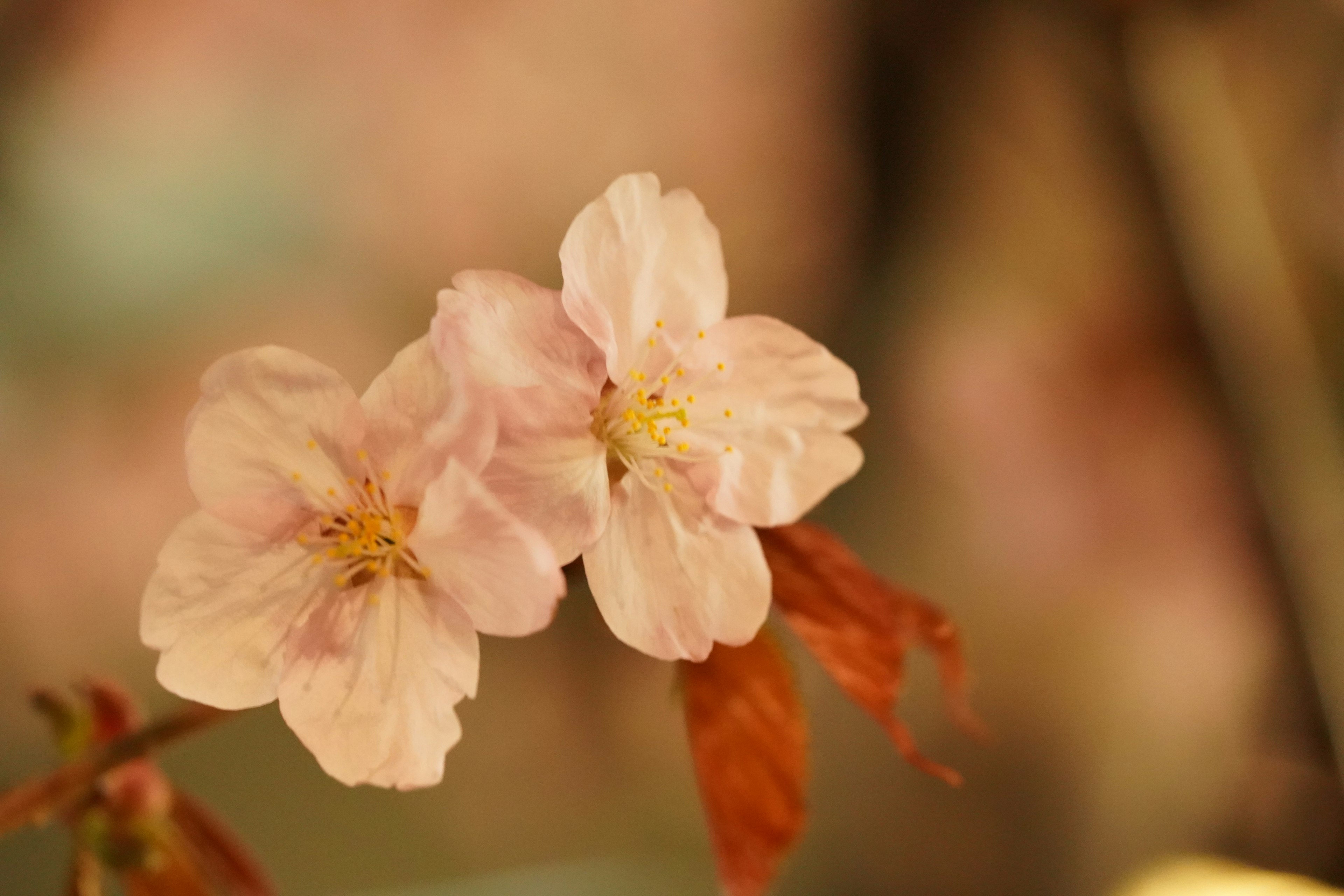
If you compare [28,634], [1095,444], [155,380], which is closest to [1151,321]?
[1095,444]

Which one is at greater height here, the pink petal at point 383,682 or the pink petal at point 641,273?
the pink petal at point 641,273

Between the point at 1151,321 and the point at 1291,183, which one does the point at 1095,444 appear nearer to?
the point at 1151,321

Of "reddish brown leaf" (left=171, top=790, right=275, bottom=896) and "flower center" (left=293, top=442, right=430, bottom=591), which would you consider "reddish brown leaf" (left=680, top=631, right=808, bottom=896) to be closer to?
"flower center" (left=293, top=442, right=430, bottom=591)

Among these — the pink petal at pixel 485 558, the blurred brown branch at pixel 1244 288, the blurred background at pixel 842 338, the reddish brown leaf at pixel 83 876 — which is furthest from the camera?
the blurred brown branch at pixel 1244 288

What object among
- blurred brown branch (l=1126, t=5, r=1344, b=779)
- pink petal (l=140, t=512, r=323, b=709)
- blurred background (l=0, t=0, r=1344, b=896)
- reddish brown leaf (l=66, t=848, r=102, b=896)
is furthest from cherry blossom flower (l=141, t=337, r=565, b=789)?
blurred brown branch (l=1126, t=5, r=1344, b=779)

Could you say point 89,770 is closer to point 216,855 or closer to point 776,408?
point 216,855

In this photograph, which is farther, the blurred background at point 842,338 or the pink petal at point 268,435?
the blurred background at point 842,338

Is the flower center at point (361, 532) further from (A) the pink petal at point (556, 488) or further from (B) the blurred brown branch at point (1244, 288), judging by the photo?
(B) the blurred brown branch at point (1244, 288)

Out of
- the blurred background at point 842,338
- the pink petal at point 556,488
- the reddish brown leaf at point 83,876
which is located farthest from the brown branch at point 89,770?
the blurred background at point 842,338
